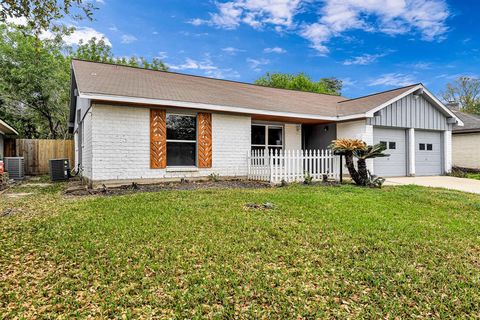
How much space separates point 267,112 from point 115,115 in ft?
17.6

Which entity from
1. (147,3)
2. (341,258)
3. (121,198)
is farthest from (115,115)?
(341,258)

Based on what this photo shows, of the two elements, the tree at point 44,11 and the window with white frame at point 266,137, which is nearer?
the tree at point 44,11

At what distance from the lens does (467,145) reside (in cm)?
1672

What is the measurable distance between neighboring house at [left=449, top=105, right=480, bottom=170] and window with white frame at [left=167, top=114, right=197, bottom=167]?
14.8 metres

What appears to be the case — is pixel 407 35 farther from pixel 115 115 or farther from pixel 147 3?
pixel 115 115

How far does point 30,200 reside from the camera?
23.8 feet

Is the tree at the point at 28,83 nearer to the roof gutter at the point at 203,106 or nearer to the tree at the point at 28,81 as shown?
the tree at the point at 28,81

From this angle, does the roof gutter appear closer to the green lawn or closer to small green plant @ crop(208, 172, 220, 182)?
small green plant @ crop(208, 172, 220, 182)

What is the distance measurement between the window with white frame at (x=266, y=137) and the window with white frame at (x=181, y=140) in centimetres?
321

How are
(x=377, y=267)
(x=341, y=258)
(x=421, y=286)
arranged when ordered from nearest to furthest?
(x=421, y=286) → (x=377, y=267) → (x=341, y=258)

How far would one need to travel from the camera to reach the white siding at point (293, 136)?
527 inches

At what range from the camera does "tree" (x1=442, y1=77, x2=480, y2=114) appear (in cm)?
3203

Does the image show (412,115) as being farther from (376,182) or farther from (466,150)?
(466,150)

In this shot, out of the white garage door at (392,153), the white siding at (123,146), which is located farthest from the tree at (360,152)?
the white siding at (123,146)
